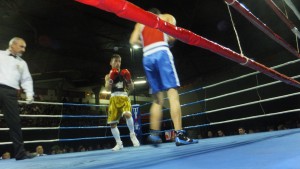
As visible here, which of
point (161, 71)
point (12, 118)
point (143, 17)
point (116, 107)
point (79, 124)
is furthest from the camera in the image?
point (79, 124)

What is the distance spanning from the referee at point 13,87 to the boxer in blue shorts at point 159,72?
→ 1268mm

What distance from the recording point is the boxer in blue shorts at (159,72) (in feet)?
6.66

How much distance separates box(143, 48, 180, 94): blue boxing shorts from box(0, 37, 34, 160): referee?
4.33ft

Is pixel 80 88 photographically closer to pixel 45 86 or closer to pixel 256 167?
pixel 45 86

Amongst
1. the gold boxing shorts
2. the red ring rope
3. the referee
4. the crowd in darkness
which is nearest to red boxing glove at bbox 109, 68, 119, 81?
the gold boxing shorts

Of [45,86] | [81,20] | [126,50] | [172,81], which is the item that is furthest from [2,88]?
[45,86]

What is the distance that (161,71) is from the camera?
2.06m

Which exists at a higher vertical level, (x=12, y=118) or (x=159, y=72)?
(x=159, y=72)

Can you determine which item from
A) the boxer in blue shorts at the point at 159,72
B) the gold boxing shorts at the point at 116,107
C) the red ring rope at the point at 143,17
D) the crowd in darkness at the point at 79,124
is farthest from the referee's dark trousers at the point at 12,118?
the crowd in darkness at the point at 79,124

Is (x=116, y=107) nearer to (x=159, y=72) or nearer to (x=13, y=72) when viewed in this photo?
(x=13, y=72)

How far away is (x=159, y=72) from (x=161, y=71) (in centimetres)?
6

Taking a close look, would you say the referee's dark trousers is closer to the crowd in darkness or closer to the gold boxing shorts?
the gold boxing shorts

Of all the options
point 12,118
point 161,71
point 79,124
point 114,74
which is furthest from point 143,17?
point 79,124

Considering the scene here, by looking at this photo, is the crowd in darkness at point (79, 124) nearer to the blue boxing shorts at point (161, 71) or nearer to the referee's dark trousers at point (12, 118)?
the referee's dark trousers at point (12, 118)
